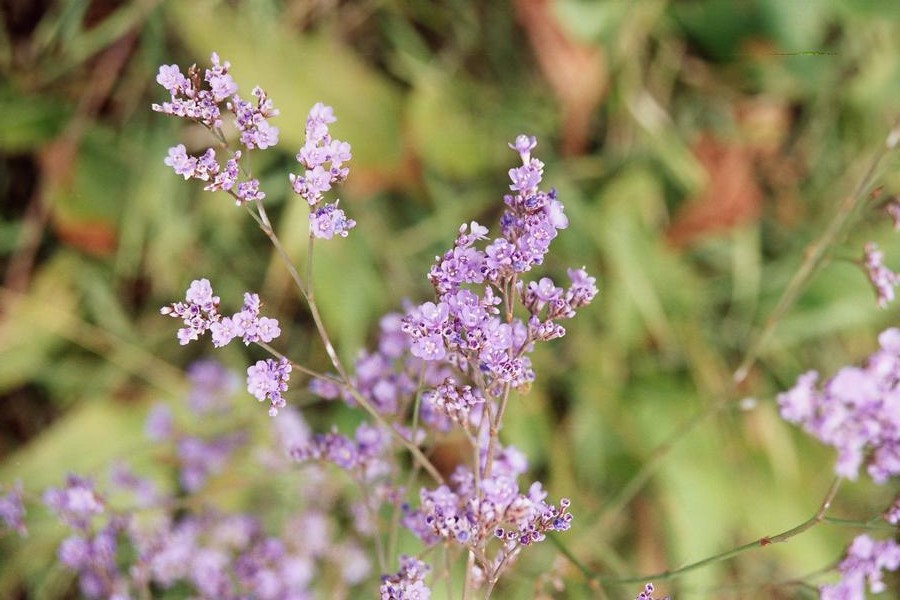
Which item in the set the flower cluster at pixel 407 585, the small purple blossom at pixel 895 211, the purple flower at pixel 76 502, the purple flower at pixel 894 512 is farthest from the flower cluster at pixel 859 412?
the purple flower at pixel 76 502

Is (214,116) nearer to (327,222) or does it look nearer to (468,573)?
(327,222)

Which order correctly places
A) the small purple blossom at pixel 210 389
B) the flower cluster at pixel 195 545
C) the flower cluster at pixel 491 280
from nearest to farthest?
the flower cluster at pixel 491 280
the flower cluster at pixel 195 545
the small purple blossom at pixel 210 389

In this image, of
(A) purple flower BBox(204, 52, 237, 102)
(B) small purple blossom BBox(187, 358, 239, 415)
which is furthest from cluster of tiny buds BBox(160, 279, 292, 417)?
(B) small purple blossom BBox(187, 358, 239, 415)

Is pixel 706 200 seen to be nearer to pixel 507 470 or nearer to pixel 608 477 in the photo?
pixel 608 477

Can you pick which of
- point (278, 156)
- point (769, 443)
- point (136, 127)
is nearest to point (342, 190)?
point (278, 156)

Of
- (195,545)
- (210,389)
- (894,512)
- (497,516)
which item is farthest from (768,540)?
(210,389)

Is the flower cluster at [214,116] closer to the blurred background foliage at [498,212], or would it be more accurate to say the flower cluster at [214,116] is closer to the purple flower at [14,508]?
the purple flower at [14,508]
